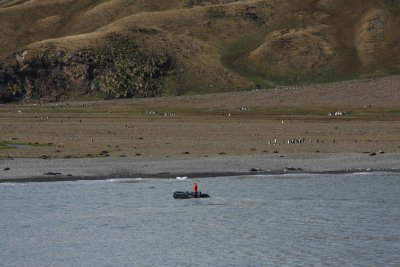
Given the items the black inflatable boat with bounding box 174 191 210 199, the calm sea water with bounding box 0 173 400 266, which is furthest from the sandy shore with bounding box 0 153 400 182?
the black inflatable boat with bounding box 174 191 210 199

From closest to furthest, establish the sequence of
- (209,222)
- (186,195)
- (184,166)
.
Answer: (209,222)
(186,195)
(184,166)

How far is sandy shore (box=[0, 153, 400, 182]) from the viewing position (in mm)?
61812

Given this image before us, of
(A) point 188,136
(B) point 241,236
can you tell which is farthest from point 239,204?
(A) point 188,136

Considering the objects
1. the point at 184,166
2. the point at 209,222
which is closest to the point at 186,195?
the point at 209,222

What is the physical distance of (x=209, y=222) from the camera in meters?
46.8

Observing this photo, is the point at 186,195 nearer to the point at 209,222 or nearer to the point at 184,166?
the point at 209,222

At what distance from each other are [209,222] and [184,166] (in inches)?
759

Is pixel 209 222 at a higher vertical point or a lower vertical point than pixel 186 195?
lower

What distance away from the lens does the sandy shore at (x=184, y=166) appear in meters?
61.8

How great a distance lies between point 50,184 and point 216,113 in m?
81.1

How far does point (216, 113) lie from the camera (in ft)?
452

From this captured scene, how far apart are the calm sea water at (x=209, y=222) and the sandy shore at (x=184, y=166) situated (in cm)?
227

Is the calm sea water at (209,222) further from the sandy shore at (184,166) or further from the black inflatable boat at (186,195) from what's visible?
the sandy shore at (184,166)

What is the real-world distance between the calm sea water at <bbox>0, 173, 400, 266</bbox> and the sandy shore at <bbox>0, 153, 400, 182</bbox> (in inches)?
89.3
